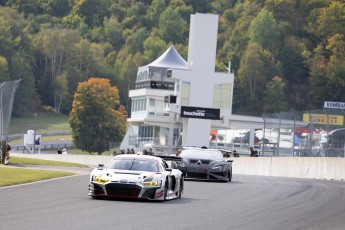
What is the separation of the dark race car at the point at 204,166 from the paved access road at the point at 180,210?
14.2ft

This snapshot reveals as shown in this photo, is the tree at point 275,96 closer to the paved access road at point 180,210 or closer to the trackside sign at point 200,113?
the trackside sign at point 200,113

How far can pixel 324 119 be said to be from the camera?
164ft

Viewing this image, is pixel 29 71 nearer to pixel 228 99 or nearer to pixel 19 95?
pixel 19 95

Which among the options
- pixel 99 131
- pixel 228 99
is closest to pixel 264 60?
pixel 99 131

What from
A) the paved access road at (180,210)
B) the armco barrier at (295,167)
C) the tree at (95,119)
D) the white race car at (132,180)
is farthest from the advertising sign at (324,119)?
the tree at (95,119)

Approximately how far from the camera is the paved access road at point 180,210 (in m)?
21.4

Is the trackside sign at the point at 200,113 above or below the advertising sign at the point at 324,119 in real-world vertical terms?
above

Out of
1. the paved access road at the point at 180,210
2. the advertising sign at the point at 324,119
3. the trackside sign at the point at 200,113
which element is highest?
the trackside sign at the point at 200,113

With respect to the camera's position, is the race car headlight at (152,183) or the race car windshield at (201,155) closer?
the race car headlight at (152,183)

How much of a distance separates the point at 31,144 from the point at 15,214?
9038 centimetres

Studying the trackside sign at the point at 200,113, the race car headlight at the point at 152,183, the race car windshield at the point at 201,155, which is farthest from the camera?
the trackside sign at the point at 200,113

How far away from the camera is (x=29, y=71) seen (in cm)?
17900

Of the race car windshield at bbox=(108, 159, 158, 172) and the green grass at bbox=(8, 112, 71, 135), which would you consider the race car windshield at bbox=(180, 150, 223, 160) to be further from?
the green grass at bbox=(8, 112, 71, 135)

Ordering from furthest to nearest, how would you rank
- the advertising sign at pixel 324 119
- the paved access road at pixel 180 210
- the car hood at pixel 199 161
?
the advertising sign at pixel 324 119 → the car hood at pixel 199 161 → the paved access road at pixel 180 210
